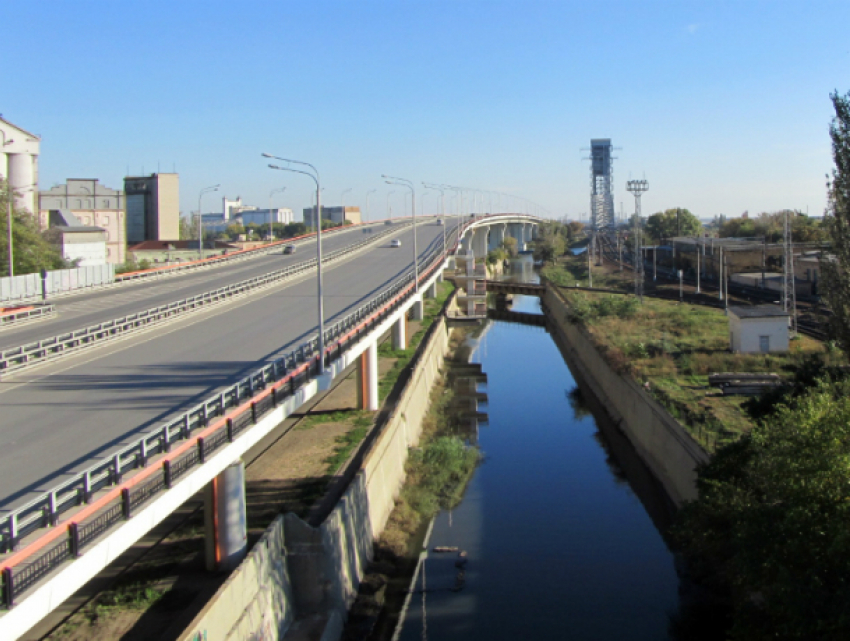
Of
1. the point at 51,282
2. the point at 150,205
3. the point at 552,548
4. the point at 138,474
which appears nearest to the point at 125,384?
the point at 138,474

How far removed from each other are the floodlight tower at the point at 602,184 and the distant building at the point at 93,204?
124 meters

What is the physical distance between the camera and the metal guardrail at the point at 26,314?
26.4 m

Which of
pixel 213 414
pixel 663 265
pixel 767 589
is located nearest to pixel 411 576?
pixel 213 414

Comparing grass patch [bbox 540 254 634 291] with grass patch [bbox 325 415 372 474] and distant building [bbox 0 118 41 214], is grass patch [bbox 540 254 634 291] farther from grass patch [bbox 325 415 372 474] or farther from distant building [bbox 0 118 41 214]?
grass patch [bbox 325 415 372 474]

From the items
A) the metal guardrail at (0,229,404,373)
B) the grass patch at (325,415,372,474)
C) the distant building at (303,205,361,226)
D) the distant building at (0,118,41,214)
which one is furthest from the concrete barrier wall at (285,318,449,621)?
the distant building at (303,205,361,226)

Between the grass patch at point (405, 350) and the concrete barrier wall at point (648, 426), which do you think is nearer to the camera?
the concrete barrier wall at point (648, 426)

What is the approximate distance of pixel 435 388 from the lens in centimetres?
3853

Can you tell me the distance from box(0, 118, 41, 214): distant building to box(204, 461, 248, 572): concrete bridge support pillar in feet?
149

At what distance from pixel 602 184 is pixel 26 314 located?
562 feet

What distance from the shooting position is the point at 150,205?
300 ft

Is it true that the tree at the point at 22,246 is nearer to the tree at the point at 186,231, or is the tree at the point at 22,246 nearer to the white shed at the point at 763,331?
the white shed at the point at 763,331

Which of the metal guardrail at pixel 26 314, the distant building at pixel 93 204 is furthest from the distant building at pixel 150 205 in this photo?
the metal guardrail at pixel 26 314

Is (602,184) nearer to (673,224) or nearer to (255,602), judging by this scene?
(673,224)

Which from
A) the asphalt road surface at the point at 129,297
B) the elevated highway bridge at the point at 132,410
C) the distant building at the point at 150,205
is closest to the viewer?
the elevated highway bridge at the point at 132,410
